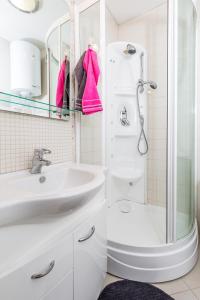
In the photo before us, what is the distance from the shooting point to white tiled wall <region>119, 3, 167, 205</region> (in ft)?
6.20

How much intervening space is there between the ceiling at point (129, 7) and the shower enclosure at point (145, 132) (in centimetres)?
1

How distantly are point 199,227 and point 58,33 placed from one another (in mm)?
2145

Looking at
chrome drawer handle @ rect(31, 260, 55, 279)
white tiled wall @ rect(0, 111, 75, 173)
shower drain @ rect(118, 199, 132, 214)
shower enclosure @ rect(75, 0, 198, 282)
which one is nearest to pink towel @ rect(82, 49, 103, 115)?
shower enclosure @ rect(75, 0, 198, 282)

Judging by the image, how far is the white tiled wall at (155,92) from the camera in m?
1.89

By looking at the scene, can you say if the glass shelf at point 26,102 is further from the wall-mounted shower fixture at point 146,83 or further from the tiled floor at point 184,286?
the tiled floor at point 184,286

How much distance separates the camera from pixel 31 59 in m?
1.04

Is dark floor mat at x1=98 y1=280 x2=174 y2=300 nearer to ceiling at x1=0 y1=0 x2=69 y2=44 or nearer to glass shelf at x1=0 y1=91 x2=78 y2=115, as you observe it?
glass shelf at x1=0 y1=91 x2=78 y2=115

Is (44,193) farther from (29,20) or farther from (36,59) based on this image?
(29,20)

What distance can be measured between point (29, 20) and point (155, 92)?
1.41 m

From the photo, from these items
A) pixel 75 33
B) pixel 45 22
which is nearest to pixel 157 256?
pixel 45 22

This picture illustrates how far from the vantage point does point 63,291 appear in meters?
0.65

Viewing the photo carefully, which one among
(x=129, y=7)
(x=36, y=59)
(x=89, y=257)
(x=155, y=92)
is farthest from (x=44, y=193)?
(x=129, y=7)

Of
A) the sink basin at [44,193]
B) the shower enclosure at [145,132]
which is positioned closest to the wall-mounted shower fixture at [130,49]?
the shower enclosure at [145,132]

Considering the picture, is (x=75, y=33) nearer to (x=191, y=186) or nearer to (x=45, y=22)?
(x=45, y=22)
